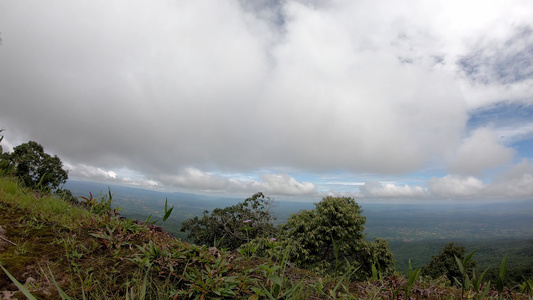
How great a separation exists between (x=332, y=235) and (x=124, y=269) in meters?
18.0

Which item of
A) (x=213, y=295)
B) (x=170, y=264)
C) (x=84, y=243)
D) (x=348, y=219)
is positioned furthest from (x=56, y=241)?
(x=348, y=219)

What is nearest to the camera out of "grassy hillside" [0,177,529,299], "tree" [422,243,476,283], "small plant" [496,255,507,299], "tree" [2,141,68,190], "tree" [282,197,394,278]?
"small plant" [496,255,507,299]

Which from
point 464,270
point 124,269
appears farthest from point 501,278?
point 124,269

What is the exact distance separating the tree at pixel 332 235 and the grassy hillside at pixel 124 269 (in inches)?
620

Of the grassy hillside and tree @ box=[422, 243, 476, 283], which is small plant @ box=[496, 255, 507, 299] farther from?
tree @ box=[422, 243, 476, 283]

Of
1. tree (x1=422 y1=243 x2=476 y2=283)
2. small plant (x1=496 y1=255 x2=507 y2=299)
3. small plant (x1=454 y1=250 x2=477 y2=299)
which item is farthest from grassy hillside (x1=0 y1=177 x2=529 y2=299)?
tree (x1=422 y1=243 x2=476 y2=283)

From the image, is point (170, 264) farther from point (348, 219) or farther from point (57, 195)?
point (348, 219)

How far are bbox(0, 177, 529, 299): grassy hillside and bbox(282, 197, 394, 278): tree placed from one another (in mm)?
15757

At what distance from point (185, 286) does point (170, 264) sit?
25cm

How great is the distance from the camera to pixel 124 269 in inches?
83.4

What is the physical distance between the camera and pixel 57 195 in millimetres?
3684

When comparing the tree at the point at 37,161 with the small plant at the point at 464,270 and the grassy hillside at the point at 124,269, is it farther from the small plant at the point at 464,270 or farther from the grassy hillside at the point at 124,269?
the small plant at the point at 464,270

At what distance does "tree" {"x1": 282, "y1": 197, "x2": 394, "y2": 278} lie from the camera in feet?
58.2

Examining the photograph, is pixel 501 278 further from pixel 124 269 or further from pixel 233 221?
pixel 233 221
